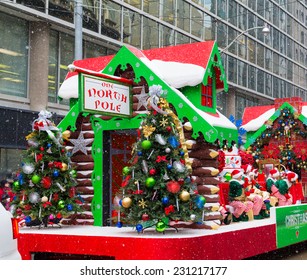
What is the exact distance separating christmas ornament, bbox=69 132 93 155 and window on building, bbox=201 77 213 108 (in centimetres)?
243

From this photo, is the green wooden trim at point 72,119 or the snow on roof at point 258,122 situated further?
the snow on roof at point 258,122

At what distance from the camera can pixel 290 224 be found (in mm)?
13148

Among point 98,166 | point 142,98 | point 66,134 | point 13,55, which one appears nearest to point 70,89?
point 66,134

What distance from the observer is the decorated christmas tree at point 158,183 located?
9.13m

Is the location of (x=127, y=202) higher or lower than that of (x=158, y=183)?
lower

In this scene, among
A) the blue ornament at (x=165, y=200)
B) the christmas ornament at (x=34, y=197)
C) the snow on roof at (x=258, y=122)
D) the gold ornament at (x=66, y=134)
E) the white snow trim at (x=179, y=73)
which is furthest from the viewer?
the snow on roof at (x=258, y=122)

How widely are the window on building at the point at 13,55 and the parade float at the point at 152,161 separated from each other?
10718mm

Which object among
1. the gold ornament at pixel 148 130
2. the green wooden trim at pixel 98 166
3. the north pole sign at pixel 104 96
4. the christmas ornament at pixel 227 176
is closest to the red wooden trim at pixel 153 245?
the gold ornament at pixel 148 130

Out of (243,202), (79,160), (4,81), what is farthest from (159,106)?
(4,81)

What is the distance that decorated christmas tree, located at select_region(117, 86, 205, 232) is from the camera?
9.13 metres

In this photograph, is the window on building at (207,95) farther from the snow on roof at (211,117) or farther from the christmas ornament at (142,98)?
the christmas ornament at (142,98)

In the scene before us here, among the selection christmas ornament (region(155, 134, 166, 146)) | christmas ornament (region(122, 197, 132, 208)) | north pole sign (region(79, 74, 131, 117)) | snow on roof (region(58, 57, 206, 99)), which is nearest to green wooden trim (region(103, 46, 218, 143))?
snow on roof (region(58, 57, 206, 99))

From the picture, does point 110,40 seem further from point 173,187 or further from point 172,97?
point 173,187

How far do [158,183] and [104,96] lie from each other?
2244mm
